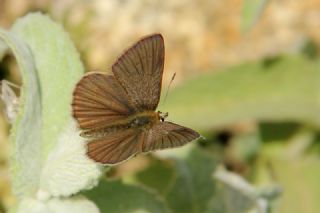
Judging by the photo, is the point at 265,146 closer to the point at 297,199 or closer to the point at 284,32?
the point at 297,199

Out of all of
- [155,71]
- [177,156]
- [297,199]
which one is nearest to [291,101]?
[297,199]

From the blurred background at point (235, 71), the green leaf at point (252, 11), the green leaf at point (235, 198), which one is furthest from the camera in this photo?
the blurred background at point (235, 71)

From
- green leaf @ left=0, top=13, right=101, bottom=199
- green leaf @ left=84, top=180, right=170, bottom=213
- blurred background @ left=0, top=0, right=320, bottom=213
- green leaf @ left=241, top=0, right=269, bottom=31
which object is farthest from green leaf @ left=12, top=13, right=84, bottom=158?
green leaf @ left=241, top=0, right=269, bottom=31

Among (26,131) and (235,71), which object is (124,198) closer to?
(26,131)

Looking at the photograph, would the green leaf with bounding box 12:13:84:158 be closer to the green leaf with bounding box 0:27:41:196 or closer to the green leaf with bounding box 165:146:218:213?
the green leaf with bounding box 0:27:41:196

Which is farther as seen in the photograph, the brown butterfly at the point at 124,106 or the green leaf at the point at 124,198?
the green leaf at the point at 124,198

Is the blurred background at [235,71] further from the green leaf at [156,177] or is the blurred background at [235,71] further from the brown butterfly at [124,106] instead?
the brown butterfly at [124,106]

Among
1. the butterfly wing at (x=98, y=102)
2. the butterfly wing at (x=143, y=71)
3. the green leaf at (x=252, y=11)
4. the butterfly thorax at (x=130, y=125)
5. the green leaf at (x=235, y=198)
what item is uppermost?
the green leaf at (x=252, y=11)

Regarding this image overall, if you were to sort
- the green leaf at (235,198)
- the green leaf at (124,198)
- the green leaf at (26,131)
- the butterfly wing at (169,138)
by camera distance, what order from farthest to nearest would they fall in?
the green leaf at (235,198) → the green leaf at (124,198) → the green leaf at (26,131) → the butterfly wing at (169,138)

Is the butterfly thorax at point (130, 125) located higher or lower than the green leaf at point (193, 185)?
higher

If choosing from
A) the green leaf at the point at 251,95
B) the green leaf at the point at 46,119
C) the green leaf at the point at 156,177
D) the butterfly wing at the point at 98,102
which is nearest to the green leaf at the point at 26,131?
the green leaf at the point at 46,119
